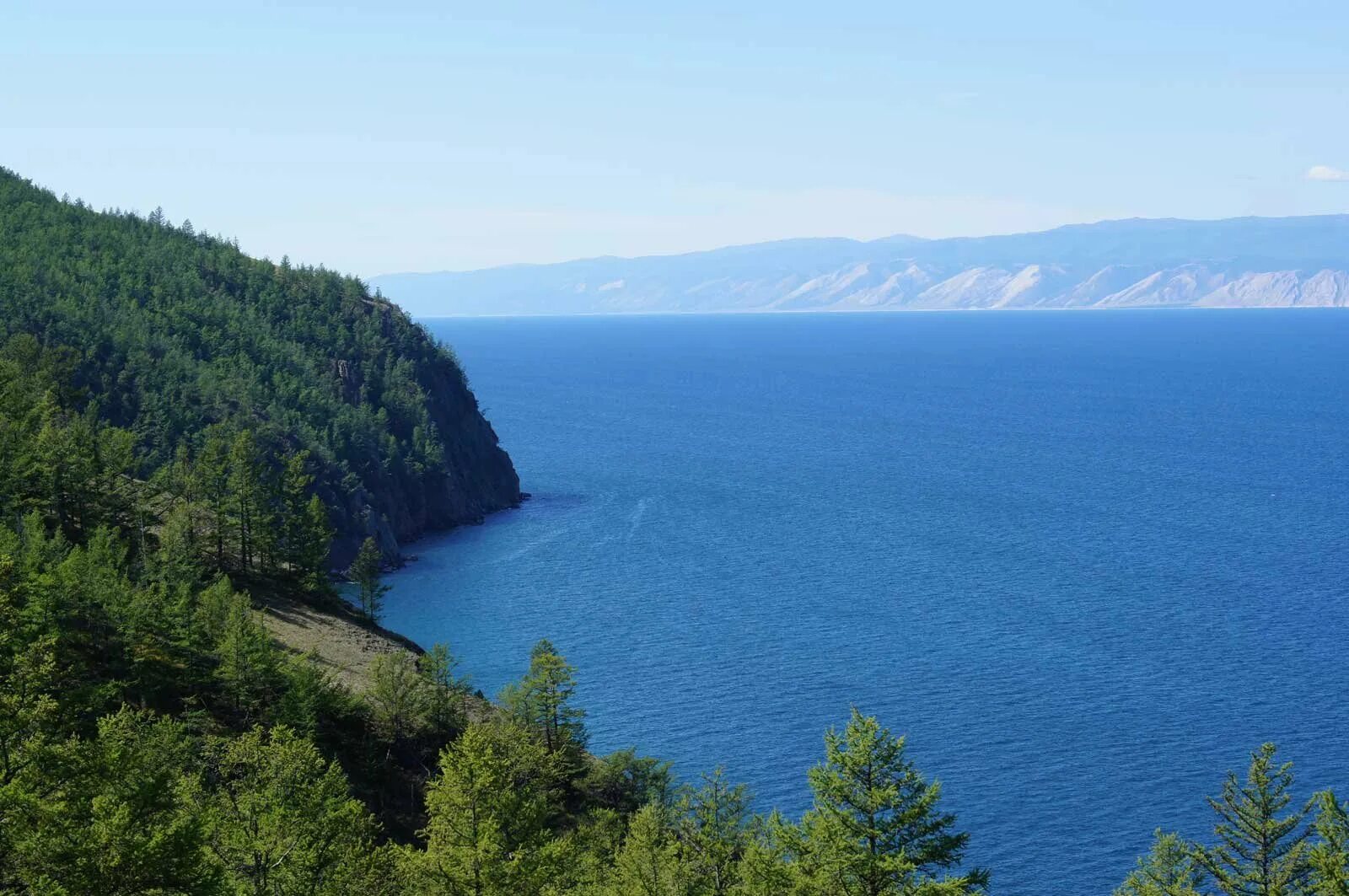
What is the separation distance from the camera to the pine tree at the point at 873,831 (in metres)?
32.3

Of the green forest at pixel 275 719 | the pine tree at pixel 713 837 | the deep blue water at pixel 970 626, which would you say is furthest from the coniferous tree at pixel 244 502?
the pine tree at pixel 713 837

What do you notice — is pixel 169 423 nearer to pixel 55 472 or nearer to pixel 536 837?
pixel 55 472

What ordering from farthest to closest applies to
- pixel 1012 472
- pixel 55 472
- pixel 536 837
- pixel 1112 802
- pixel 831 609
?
pixel 1012 472 < pixel 831 609 < pixel 55 472 < pixel 1112 802 < pixel 536 837

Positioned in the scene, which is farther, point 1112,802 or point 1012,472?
point 1012,472

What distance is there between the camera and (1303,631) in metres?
105

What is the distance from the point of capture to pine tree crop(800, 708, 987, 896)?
32281mm

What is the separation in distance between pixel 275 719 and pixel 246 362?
9516cm

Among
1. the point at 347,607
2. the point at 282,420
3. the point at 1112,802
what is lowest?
the point at 1112,802

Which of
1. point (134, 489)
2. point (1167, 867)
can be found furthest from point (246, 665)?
point (1167, 867)

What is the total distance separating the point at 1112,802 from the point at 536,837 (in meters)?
45.7

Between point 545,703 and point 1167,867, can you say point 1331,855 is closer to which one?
point 1167,867

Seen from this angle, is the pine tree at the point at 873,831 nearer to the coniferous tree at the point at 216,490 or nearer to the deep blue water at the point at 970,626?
the deep blue water at the point at 970,626

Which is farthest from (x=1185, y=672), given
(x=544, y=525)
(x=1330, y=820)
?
(x=544, y=525)

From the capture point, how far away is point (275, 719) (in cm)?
6322
